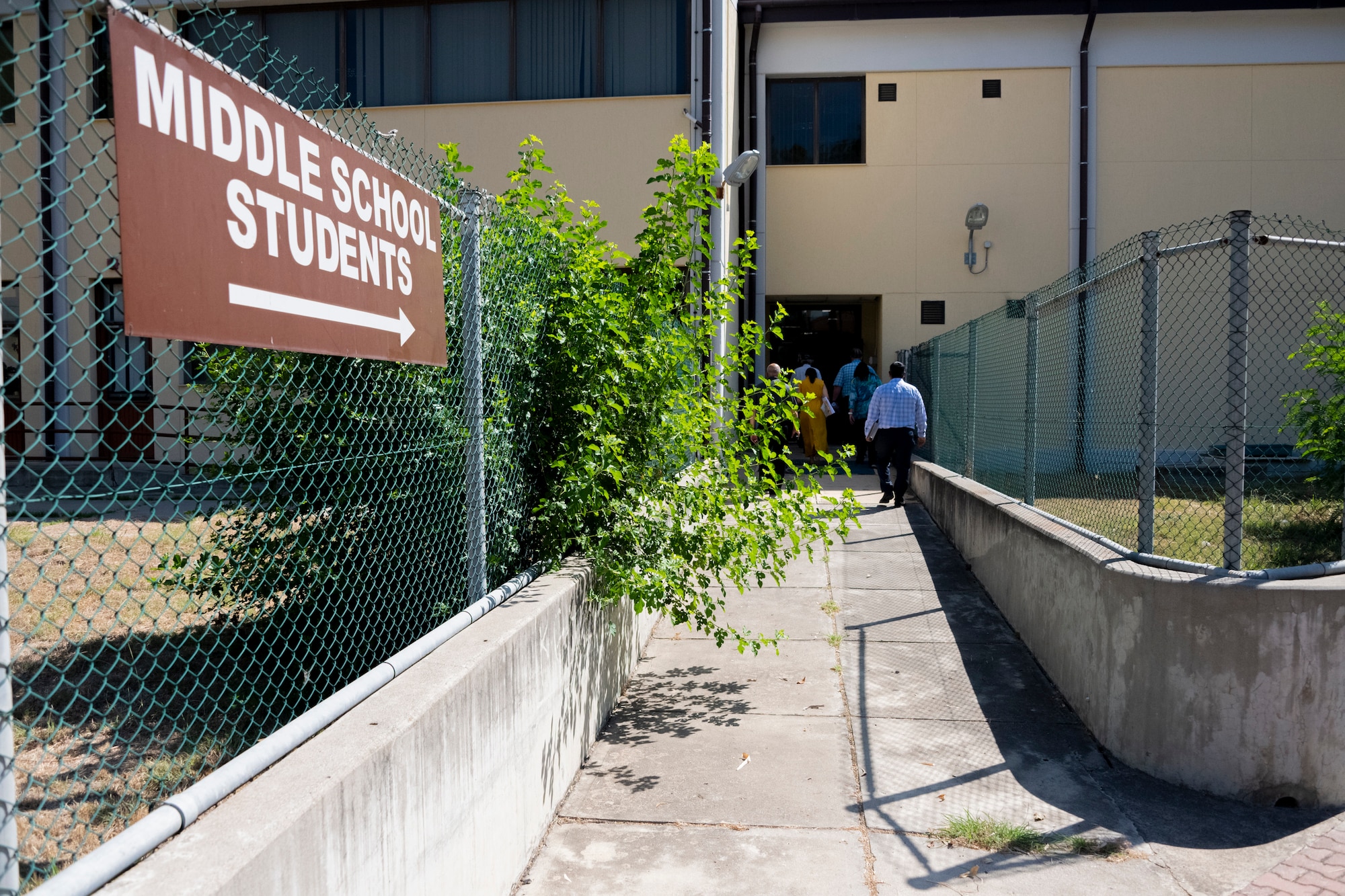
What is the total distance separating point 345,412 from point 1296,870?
12.1 feet

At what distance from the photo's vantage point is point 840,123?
54.5 feet

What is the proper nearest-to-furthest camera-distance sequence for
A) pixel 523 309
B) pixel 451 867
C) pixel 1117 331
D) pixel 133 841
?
pixel 133 841 < pixel 451 867 < pixel 523 309 < pixel 1117 331

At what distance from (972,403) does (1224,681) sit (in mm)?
5983

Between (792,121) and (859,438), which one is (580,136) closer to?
(792,121)

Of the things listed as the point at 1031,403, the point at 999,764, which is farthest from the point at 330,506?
the point at 1031,403

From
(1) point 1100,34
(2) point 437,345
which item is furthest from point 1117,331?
(2) point 437,345

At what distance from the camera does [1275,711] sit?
13.5 feet

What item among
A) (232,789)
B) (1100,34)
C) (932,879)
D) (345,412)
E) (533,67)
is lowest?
(932,879)

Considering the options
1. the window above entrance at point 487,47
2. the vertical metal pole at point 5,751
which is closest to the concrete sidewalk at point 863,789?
the vertical metal pole at point 5,751

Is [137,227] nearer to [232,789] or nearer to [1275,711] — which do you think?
[232,789]

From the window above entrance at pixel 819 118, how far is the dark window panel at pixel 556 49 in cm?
Answer: 407

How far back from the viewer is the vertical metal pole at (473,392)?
12.3 ft

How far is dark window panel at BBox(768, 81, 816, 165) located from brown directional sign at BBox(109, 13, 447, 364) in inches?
572

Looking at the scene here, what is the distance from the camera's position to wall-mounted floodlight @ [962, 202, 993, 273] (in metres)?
15.8
